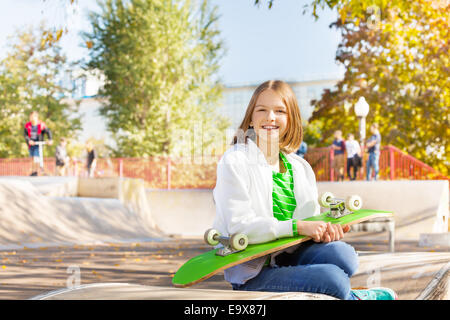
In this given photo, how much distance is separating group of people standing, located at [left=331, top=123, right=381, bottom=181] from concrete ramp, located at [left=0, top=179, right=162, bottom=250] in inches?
250

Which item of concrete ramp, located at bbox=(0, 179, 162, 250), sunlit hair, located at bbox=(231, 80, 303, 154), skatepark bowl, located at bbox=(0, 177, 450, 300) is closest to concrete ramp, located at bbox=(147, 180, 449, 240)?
skatepark bowl, located at bbox=(0, 177, 450, 300)

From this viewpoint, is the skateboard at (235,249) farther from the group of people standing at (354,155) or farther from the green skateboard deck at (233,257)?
the group of people standing at (354,155)

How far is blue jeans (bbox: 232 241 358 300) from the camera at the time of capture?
200 centimetres

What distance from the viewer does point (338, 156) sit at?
17.3 meters

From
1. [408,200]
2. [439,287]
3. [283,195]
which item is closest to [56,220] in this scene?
[408,200]

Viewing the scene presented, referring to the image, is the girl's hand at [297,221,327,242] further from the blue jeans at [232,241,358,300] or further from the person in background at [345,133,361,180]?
the person in background at [345,133,361,180]

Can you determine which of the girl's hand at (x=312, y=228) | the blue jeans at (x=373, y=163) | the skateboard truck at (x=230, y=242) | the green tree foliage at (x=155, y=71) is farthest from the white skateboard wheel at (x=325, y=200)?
the green tree foliage at (x=155, y=71)

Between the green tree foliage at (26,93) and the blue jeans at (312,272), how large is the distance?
96.4ft

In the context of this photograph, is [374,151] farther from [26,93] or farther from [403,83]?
[26,93]

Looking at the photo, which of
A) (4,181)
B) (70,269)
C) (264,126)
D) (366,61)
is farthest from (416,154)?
(264,126)

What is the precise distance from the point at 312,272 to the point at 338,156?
617 inches

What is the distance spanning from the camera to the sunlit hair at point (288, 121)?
2.33 m

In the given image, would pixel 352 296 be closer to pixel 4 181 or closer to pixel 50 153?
pixel 4 181
